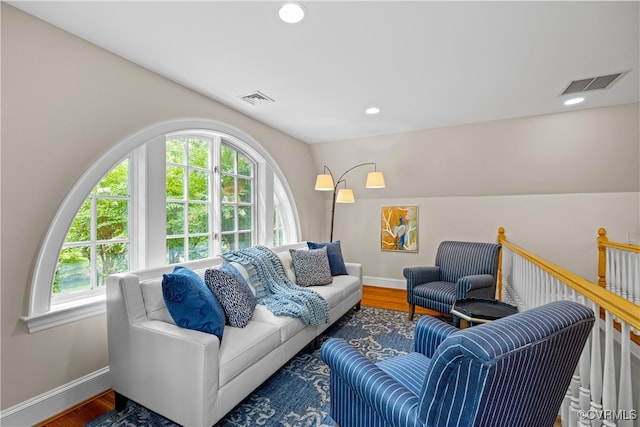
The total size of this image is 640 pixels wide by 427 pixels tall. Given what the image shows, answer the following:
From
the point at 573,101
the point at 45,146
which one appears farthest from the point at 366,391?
the point at 573,101

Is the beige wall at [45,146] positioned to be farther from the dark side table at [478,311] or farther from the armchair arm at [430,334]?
the dark side table at [478,311]

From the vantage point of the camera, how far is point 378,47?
206 cm

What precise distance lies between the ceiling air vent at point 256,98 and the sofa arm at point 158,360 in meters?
1.97

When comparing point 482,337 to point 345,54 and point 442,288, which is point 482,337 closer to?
point 345,54

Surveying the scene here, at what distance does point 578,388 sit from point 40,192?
127 inches

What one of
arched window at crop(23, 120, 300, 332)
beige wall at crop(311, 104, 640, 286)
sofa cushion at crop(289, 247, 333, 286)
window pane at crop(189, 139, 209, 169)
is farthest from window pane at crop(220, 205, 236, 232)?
beige wall at crop(311, 104, 640, 286)

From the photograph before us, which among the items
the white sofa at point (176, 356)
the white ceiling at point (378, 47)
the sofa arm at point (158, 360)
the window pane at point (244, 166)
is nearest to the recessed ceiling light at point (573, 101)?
the white ceiling at point (378, 47)

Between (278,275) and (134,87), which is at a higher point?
(134,87)

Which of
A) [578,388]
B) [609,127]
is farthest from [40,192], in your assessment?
[609,127]

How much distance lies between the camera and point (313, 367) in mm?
2412

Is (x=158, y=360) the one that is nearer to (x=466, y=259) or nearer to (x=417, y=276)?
(x=417, y=276)

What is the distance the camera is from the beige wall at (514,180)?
11.1 feet

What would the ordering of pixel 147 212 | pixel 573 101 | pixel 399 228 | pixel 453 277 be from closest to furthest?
1. pixel 147 212
2. pixel 573 101
3. pixel 453 277
4. pixel 399 228

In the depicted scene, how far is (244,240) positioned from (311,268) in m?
1.17
